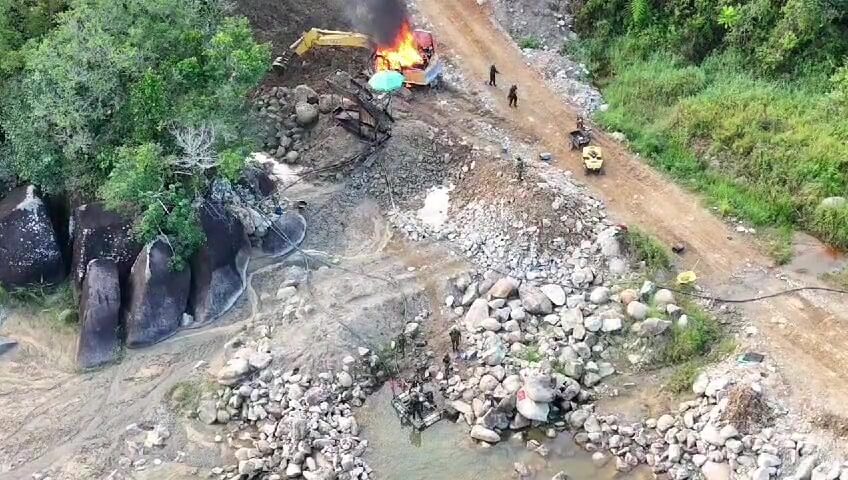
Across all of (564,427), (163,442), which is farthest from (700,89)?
(163,442)

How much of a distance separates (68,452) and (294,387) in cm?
569

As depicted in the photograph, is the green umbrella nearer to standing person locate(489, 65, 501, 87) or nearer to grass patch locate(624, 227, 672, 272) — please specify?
standing person locate(489, 65, 501, 87)

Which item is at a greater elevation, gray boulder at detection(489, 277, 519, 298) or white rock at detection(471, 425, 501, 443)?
gray boulder at detection(489, 277, 519, 298)

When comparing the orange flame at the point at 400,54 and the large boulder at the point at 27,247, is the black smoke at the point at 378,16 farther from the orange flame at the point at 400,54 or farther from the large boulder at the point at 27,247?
the large boulder at the point at 27,247

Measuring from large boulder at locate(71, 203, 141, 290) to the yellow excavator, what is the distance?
948 cm

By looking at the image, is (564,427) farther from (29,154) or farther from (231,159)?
(29,154)

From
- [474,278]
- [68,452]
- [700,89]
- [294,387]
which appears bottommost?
[68,452]

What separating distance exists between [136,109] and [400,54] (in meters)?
10.0

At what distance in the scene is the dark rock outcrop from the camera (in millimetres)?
24625

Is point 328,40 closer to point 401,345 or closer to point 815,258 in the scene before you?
point 401,345

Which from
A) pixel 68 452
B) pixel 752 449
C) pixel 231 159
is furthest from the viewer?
pixel 231 159

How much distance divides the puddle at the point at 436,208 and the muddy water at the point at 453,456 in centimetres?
661

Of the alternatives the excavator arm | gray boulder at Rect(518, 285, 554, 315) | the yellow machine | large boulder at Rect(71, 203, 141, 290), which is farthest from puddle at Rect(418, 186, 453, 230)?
large boulder at Rect(71, 203, 141, 290)

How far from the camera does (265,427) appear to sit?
20.6 metres
